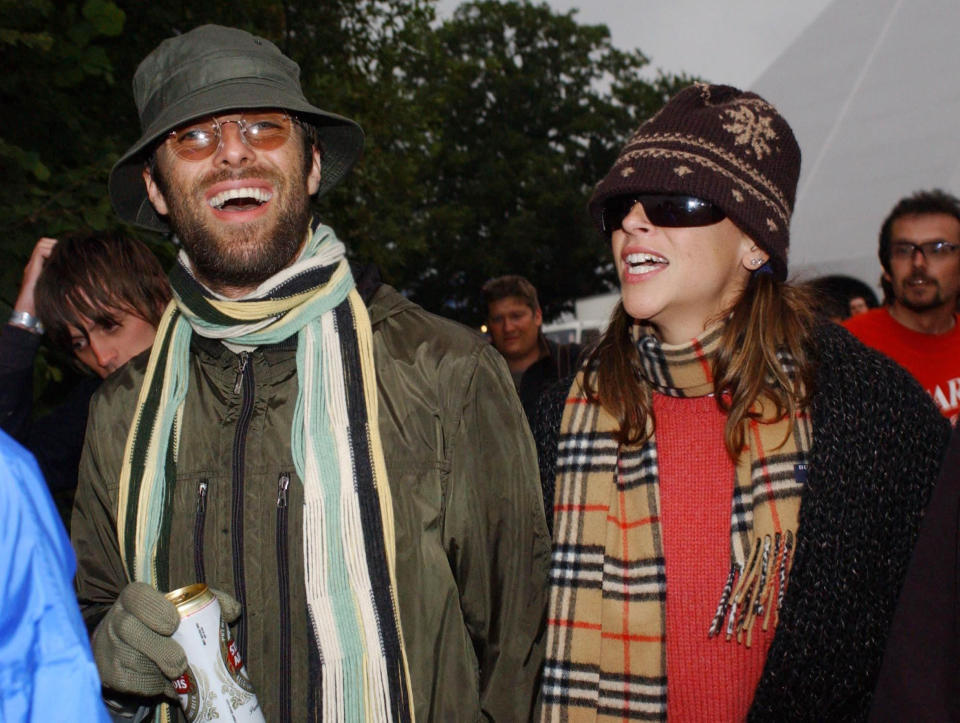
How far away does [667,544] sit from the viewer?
2.23 meters

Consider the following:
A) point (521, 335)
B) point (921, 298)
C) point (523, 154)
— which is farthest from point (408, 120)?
point (523, 154)

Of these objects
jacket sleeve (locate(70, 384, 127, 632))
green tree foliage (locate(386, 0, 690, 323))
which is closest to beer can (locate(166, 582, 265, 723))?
jacket sleeve (locate(70, 384, 127, 632))

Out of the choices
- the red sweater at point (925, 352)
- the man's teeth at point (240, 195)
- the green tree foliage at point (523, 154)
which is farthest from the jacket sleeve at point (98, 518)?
the green tree foliage at point (523, 154)

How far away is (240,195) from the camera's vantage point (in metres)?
2.15

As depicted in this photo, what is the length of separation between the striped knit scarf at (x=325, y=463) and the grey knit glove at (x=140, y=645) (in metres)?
0.23

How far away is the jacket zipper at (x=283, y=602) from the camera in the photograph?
1981 millimetres

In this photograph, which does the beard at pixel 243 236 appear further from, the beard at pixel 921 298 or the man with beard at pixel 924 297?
the beard at pixel 921 298

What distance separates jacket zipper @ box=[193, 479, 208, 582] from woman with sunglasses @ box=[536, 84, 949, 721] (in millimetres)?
804

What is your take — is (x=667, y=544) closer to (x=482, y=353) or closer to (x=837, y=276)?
(x=482, y=353)

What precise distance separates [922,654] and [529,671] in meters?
0.83

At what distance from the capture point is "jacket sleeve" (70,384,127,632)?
2.18 m

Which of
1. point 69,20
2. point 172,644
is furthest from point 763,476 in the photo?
point 69,20

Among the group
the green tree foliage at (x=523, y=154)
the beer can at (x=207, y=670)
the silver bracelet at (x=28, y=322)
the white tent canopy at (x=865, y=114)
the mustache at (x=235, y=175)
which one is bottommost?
the beer can at (x=207, y=670)

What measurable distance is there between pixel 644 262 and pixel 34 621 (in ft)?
5.15
